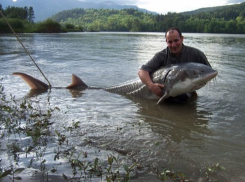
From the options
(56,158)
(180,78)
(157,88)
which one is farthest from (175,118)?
(56,158)

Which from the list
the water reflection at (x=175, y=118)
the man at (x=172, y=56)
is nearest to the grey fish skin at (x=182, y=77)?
the man at (x=172, y=56)

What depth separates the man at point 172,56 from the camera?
4.82m

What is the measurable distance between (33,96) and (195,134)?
3.63m

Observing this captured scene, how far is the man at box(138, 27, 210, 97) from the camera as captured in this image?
190 inches

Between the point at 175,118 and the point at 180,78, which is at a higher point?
the point at 180,78

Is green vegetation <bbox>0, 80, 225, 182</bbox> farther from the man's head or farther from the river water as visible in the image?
the man's head

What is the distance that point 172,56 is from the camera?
514 cm

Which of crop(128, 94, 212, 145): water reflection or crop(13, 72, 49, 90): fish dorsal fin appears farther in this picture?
crop(13, 72, 49, 90): fish dorsal fin

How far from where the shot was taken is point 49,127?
3.77m

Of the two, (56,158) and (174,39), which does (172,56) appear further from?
(56,158)

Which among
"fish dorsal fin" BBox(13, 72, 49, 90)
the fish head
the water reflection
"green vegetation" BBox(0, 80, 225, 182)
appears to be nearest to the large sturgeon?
the fish head

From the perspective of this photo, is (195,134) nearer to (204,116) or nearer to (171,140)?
(171,140)

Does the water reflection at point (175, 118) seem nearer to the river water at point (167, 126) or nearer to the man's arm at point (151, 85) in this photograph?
the river water at point (167, 126)

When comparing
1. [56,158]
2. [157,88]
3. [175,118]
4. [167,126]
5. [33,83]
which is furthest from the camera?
[33,83]
